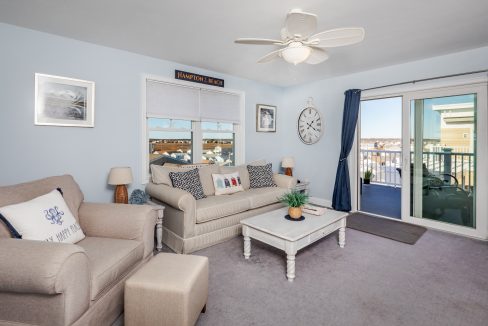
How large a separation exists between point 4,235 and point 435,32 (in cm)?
419

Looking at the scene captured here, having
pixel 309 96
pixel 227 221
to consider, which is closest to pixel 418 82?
pixel 309 96

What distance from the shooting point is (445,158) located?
11.5 ft

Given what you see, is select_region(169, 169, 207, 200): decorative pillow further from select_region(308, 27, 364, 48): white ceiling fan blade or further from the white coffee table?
select_region(308, 27, 364, 48): white ceiling fan blade

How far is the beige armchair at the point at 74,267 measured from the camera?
1177 millimetres

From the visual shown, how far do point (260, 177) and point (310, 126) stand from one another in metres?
1.66

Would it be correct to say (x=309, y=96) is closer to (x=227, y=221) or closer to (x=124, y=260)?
(x=227, y=221)

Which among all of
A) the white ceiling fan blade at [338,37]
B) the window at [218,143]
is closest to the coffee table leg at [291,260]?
the white ceiling fan blade at [338,37]

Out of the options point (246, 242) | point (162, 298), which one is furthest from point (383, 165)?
point (162, 298)

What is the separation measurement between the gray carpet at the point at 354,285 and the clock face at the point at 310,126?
2378mm

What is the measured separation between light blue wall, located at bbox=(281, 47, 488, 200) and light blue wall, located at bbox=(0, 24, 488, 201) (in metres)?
0.01

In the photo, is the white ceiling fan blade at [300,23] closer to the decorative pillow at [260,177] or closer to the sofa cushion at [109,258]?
the sofa cushion at [109,258]

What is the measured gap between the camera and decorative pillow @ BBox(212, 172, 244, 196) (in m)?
3.55

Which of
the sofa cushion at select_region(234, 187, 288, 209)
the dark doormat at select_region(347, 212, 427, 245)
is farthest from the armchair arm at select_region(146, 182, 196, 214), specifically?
the dark doormat at select_region(347, 212, 427, 245)

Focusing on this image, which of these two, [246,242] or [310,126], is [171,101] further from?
[310,126]
